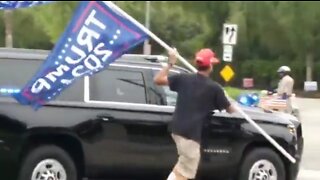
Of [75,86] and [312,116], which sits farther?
[312,116]

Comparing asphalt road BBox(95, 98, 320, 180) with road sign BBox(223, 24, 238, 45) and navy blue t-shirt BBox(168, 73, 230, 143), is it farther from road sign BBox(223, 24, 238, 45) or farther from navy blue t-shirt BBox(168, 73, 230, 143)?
navy blue t-shirt BBox(168, 73, 230, 143)

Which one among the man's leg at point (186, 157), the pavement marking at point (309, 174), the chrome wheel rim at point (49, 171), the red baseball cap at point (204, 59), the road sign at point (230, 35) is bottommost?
the pavement marking at point (309, 174)

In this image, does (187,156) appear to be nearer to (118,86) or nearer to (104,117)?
(104,117)

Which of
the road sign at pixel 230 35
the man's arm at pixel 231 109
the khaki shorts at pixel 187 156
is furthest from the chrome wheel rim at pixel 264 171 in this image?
the road sign at pixel 230 35

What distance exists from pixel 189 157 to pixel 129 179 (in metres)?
1.45

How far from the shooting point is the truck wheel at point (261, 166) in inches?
369

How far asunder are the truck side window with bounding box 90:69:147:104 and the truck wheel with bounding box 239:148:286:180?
1.42 m

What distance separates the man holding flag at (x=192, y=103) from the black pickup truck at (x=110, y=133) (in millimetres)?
1113

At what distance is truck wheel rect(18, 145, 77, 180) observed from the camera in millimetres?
8750

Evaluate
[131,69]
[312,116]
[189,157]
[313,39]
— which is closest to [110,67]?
[131,69]

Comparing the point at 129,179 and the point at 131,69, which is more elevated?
the point at 131,69

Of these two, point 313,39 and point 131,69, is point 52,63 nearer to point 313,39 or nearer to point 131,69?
point 131,69

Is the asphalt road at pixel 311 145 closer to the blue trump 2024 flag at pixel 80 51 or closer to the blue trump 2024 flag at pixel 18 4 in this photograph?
the blue trump 2024 flag at pixel 80 51

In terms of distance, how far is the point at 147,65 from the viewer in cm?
932
